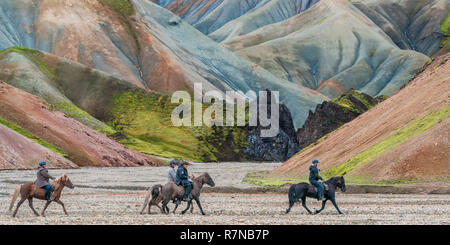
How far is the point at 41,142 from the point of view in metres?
91.2

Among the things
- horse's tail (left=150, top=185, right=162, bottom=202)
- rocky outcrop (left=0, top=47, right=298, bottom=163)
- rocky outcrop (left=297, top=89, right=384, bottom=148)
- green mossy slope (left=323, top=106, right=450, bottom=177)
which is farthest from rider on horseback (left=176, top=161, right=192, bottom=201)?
rocky outcrop (left=297, top=89, right=384, bottom=148)

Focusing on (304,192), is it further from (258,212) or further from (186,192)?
(186,192)

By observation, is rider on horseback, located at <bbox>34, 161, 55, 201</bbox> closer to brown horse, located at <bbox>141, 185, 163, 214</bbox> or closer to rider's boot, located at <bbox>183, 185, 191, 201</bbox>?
brown horse, located at <bbox>141, 185, 163, 214</bbox>

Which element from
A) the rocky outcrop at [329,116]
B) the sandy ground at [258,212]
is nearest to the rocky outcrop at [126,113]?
the rocky outcrop at [329,116]

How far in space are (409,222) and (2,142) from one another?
63995 millimetres

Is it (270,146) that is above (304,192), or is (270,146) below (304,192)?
above

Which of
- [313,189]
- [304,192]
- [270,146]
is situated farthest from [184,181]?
[270,146]

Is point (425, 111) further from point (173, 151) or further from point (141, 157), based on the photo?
point (173, 151)

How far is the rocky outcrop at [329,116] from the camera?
477 feet

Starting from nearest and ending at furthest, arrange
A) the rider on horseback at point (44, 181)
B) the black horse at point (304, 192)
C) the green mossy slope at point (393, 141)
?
the rider on horseback at point (44, 181) < the black horse at point (304, 192) < the green mossy slope at point (393, 141)

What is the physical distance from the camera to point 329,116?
146 m

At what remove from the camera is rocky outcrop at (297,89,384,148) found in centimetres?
14525

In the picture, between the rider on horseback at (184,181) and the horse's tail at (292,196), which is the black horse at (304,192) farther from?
the rider on horseback at (184,181)
